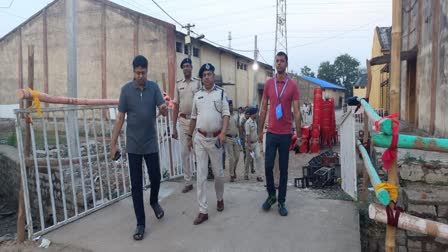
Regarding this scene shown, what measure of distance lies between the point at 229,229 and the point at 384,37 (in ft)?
79.1

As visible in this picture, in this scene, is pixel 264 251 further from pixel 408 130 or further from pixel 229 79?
pixel 229 79

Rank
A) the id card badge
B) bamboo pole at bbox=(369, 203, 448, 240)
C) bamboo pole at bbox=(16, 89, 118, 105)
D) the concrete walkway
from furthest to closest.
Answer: the id card badge, bamboo pole at bbox=(16, 89, 118, 105), the concrete walkway, bamboo pole at bbox=(369, 203, 448, 240)

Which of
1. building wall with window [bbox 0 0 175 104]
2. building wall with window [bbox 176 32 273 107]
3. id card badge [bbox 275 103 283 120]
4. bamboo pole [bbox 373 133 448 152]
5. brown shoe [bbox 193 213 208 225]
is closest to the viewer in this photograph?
bamboo pole [bbox 373 133 448 152]

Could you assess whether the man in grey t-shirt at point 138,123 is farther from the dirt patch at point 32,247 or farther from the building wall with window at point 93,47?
the building wall with window at point 93,47

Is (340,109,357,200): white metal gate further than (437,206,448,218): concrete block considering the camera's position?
No

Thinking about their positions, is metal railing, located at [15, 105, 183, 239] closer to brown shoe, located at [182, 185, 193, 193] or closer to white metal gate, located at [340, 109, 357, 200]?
brown shoe, located at [182, 185, 193, 193]

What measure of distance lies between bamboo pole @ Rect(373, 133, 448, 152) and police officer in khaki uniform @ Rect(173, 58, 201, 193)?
3.00 metres

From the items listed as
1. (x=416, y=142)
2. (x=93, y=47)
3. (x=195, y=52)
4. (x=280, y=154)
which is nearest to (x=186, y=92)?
(x=280, y=154)

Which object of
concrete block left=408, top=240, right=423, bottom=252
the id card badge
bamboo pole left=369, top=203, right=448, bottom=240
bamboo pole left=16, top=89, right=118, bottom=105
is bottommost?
Result: concrete block left=408, top=240, right=423, bottom=252

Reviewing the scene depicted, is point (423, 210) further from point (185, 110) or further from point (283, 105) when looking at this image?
point (185, 110)

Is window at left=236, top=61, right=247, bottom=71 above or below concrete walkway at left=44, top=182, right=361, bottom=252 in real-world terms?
above

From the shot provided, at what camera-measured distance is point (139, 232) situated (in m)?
3.46

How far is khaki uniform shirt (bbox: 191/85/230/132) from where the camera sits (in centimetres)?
386

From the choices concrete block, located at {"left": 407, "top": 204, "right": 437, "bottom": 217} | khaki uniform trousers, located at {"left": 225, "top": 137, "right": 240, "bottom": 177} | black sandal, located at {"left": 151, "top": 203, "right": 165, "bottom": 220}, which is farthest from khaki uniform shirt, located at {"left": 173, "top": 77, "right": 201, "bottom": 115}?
concrete block, located at {"left": 407, "top": 204, "right": 437, "bottom": 217}
